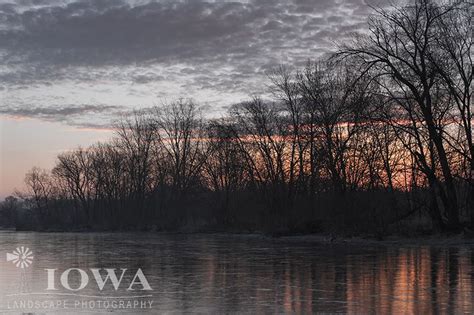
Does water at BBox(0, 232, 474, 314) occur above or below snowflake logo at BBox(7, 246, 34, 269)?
above

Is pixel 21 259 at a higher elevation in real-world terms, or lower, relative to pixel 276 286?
lower

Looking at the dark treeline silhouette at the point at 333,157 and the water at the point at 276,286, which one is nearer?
the water at the point at 276,286

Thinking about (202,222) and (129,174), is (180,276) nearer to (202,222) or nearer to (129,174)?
(202,222)

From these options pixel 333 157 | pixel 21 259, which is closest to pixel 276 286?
pixel 21 259

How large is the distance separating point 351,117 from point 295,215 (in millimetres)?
15713

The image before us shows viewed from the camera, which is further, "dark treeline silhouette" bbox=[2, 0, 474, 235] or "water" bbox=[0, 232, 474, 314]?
"dark treeline silhouette" bbox=[2, 0, 474, 235]

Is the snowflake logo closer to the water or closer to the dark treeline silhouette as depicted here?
the water

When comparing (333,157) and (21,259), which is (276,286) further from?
(333,157)

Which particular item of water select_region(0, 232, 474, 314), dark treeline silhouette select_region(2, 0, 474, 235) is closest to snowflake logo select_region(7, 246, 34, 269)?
water select_region(0, 232, 474, 314)

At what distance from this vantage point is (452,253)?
2702cm

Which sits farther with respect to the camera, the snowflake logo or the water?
the snowflake logo

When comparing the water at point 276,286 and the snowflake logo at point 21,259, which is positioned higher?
the water at point 276,286

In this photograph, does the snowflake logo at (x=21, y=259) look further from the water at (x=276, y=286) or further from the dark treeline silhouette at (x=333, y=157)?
the dark treeline silhouette at (x=333, y=157)

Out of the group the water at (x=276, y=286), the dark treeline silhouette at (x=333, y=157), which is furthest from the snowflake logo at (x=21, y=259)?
the dark treeline silhouette at (x=333, y=157)
